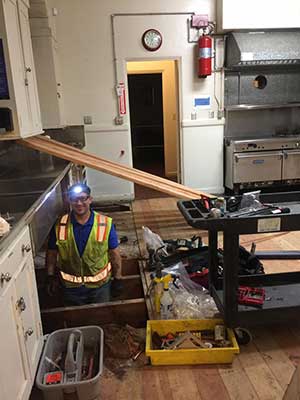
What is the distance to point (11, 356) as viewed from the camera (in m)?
1.33

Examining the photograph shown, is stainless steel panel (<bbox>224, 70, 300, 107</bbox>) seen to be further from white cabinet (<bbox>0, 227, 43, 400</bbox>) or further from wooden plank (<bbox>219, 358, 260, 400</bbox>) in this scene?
white cabinet (<bbox>0, 227, 43, 400</bbox>)

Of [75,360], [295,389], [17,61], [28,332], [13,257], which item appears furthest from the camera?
[17,61]

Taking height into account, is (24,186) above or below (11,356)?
above

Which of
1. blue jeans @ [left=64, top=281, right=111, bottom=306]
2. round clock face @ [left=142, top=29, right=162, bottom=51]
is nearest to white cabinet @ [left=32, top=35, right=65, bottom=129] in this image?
round clock face @ [left=142, top=29, right=162, bottom=51]

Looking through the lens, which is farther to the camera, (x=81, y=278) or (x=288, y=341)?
(x=81, y=278)

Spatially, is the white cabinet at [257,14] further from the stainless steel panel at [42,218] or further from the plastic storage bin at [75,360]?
the plastic storage bin at [75,360]

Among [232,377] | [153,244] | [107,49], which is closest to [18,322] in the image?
[232,377]

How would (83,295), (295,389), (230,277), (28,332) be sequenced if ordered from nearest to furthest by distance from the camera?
(295,389) < (28,332) < (230,277) < (83,295)

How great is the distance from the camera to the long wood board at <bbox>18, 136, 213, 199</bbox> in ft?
10.3

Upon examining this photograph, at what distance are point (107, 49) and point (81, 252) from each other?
3.52m

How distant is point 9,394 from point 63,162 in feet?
8.77

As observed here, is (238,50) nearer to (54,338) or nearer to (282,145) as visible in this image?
(282,145)

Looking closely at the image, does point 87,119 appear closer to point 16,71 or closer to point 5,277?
point 16,71

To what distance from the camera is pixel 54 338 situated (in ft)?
6.16
